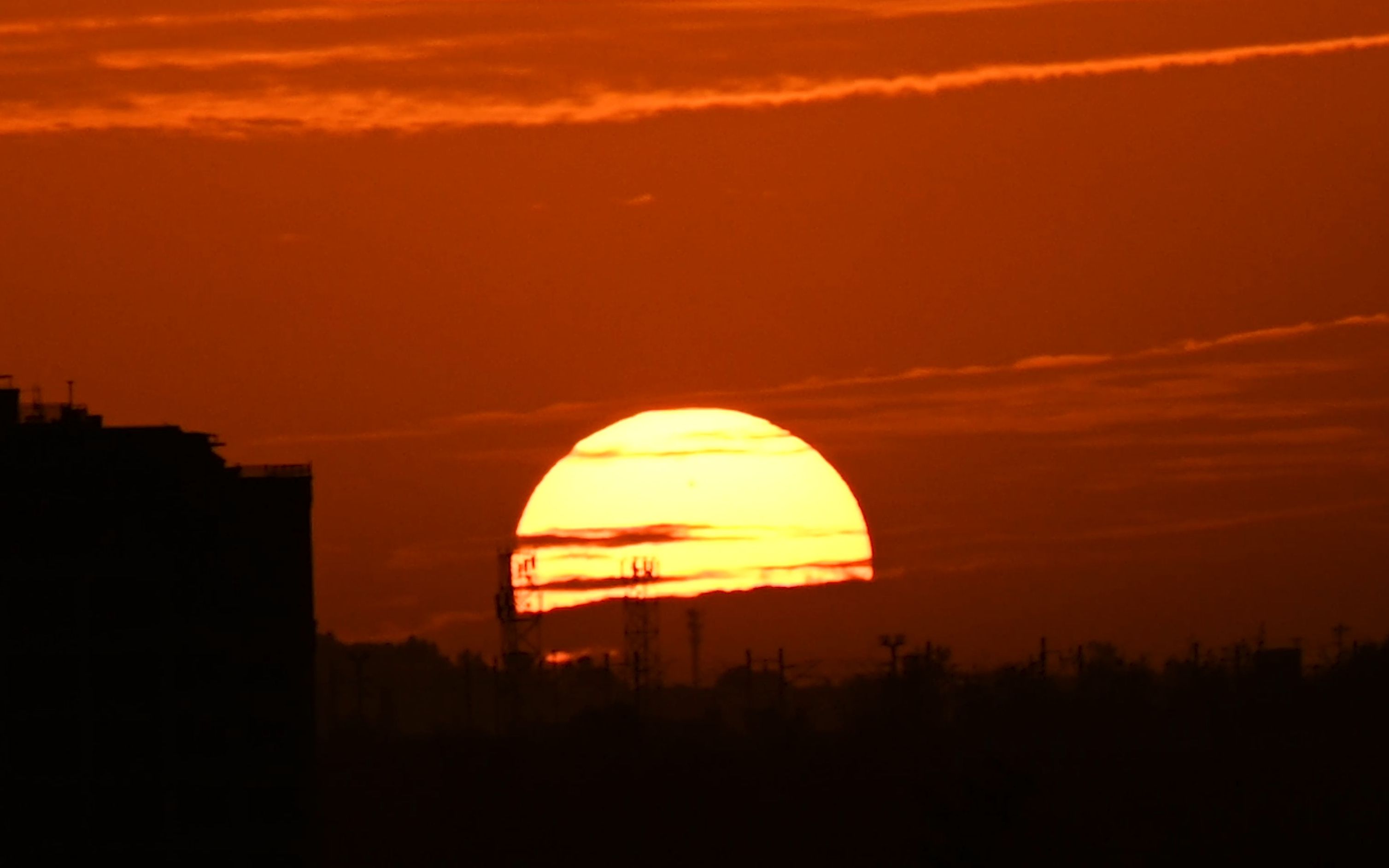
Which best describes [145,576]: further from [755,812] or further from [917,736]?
[917,736]

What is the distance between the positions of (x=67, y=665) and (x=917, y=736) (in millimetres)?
102843

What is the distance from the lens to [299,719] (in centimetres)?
10419

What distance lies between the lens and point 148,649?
3915 inches

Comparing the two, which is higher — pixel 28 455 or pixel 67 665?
pixel 28 455

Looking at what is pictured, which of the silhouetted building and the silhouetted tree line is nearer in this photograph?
the silhouetted building

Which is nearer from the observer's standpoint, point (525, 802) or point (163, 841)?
point (163, 841)

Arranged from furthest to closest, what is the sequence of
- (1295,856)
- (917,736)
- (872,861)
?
(917,736) < (872,861) < (1295,856)

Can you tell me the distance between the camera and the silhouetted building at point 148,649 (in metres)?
96.1

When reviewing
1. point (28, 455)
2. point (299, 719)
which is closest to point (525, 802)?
point (299, 719)

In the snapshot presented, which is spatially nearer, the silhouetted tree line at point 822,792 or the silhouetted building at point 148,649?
the silhouetted building at point 148,649

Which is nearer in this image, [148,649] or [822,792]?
[148,649]

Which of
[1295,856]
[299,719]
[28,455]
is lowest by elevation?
[1295,856]

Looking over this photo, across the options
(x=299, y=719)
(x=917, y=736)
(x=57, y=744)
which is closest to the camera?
(x=57, y=744)

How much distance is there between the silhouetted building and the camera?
96.1 metres
